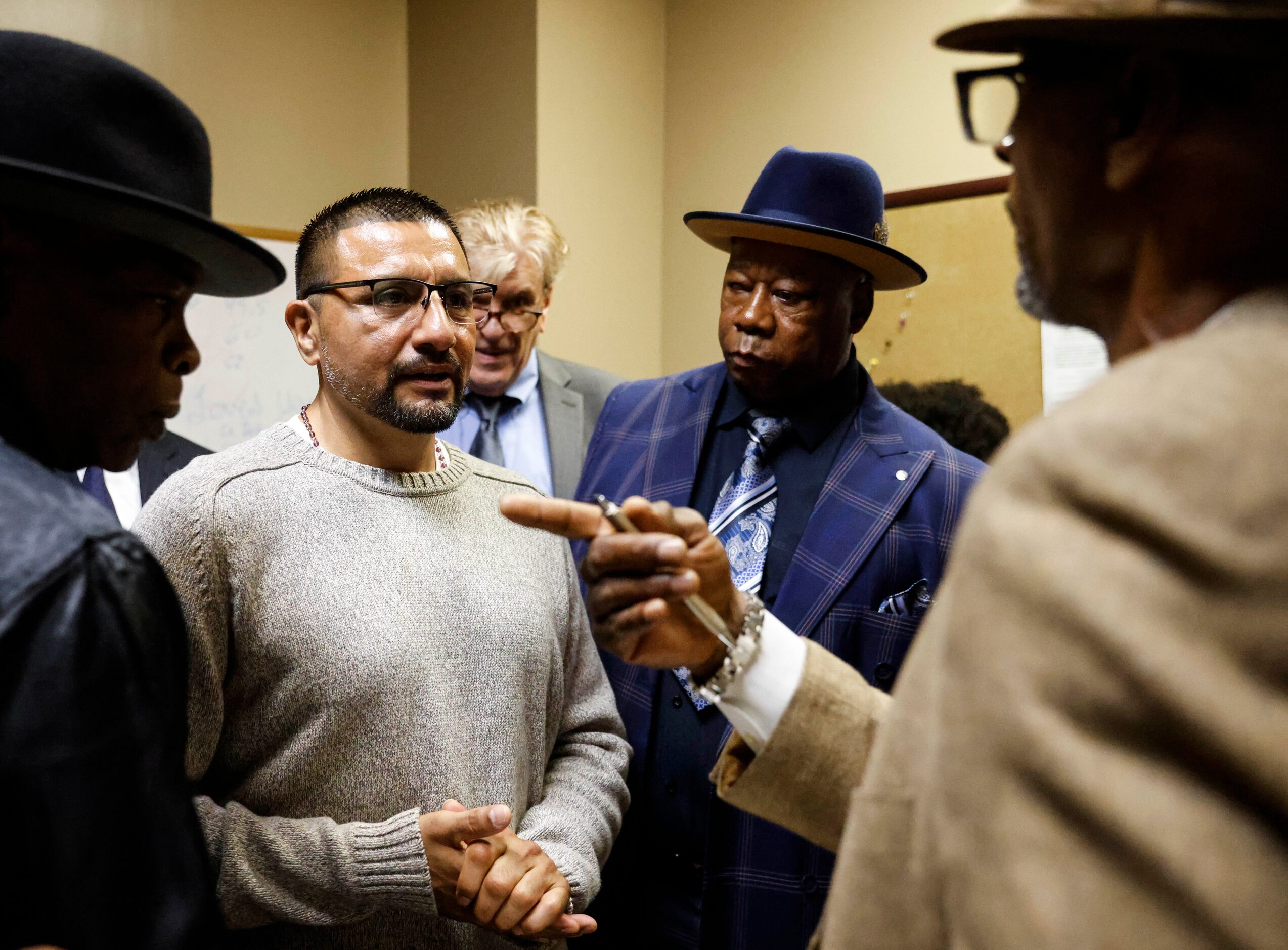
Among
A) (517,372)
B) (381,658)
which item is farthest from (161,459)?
(381,658)

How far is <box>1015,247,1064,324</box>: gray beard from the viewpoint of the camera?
0.77 meters

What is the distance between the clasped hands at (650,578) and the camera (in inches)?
38.8

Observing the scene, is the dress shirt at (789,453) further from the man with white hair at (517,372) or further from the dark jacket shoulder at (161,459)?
the dark jacket shoulder at (161,459)

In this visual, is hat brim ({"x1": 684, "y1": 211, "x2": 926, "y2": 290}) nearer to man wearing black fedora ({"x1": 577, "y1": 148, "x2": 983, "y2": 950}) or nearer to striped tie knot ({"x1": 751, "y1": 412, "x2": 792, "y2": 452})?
man wearing black fedora ({"x1": 577, "y1": 148, "x2": 983, "y2": 950})

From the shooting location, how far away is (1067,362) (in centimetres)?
265

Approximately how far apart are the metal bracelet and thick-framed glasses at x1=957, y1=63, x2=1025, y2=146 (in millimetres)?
534

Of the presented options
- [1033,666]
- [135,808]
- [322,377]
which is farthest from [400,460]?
[1033,666]

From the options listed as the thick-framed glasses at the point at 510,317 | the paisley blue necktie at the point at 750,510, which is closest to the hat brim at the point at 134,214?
the paisley blue necktie at the point at 750,510

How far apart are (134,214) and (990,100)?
74 cm

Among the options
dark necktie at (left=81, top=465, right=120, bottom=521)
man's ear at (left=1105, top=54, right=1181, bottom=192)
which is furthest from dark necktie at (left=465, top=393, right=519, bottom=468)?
man's ear at (left=1105, top=54, right=1181, bottom=192)

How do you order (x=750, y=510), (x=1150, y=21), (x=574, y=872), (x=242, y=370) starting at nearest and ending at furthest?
(x=1150, y=21)
(x=574, y=872)
(x=750, y=510)
(x=242, y=370)

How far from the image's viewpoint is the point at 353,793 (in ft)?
4.38

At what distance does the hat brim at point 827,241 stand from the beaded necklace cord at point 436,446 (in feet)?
2.17

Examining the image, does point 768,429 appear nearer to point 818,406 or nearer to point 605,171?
point 818,406
